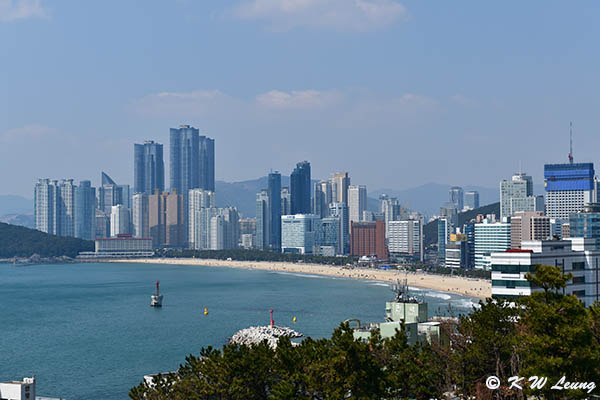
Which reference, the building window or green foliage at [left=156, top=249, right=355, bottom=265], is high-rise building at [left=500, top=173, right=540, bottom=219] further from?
the building window

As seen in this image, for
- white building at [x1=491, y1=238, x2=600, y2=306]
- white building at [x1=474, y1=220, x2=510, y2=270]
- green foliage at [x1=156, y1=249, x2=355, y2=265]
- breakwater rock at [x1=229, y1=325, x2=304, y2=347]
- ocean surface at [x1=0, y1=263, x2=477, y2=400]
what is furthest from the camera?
green foliage at [x1=156, y1=249, x2=355, y2=265]

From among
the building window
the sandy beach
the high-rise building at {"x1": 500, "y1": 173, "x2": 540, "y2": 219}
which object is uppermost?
the high-rise building at {"x1": 500, "y1": 173, "x2": 540, "y2": 219}

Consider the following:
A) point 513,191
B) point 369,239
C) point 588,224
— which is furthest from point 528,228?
point 369,239

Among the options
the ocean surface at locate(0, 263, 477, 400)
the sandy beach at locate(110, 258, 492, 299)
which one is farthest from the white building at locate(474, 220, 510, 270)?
the ocean surface at locate(0, 263, 477, 400)

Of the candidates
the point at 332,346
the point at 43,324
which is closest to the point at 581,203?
the point at 43,324

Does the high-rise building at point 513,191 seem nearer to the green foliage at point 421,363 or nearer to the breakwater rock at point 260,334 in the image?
the breakwater rock at point 260,334

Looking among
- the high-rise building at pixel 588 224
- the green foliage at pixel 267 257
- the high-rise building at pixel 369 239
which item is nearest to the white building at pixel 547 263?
the high-rise building at pixel 588 224
